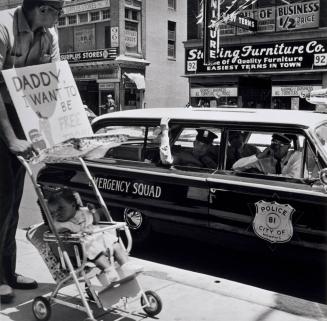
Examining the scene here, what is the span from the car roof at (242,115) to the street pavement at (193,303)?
1532mm

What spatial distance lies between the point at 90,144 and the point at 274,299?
1.84 m

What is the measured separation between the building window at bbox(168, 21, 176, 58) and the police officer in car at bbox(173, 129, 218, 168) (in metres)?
26.9

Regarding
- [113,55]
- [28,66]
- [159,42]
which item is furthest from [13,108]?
[159,42]

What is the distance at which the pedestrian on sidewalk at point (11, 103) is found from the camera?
3.28 meters

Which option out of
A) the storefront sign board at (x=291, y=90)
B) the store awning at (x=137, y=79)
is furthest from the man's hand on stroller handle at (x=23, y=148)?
the store awning at (x=137, y=79)

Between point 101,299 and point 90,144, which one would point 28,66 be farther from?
point 101,299

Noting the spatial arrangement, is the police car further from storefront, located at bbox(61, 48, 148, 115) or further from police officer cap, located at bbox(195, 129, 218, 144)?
storefront, located at bbox(61, 48, 148, 115)

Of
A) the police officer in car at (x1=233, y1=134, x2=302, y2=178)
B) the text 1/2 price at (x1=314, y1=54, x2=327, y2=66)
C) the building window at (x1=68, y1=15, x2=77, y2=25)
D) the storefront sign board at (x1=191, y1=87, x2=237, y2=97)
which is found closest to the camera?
the police officer in car at (x1=233, y1=134, x2=302, y2=178)

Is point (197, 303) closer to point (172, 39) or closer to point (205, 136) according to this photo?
point (205, 136)

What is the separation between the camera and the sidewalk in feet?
11.4

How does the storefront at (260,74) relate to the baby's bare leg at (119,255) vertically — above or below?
above

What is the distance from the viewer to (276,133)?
4773mm

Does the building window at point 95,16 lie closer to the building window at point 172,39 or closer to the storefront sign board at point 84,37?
the storefront sign board at point 84,37

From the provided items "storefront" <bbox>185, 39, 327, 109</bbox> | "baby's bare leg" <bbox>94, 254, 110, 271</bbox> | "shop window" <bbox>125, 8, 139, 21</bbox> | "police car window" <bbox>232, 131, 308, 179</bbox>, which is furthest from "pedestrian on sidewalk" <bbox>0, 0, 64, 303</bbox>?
"shop window" <bbox>125, 8, 139, 21</bbox>
